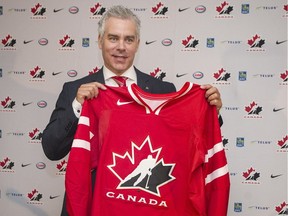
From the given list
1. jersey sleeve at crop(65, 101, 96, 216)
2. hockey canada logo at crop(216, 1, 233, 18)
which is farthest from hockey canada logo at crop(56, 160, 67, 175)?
hockey canada logo at crop(216, 1, 233, 18)

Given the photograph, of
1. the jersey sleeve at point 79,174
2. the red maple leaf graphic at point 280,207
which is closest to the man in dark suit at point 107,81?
the jersey sleeve at point 79,174

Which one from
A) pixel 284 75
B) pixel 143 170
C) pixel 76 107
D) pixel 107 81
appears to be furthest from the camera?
pixel 284 75

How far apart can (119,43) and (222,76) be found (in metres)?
0.85

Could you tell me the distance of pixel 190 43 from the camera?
77.4 inches

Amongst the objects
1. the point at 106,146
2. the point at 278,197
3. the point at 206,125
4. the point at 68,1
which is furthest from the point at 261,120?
the point at 68,1

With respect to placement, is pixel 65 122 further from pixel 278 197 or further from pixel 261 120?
pixel 278 197

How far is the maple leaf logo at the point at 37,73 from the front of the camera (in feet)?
6.82

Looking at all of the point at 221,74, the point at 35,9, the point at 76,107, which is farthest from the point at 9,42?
the point at 221,74

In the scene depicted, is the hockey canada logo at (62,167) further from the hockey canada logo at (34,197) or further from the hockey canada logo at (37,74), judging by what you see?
the hockey canada logo at (37,74)

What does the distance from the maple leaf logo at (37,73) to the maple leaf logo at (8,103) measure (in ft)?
0.75

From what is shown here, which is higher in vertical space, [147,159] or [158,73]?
[158,73]

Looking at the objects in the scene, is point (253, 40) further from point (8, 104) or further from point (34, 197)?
point (34, 197)

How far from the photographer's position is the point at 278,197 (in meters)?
1.96

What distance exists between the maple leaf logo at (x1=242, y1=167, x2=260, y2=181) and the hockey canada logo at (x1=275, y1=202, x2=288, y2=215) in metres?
0.23
